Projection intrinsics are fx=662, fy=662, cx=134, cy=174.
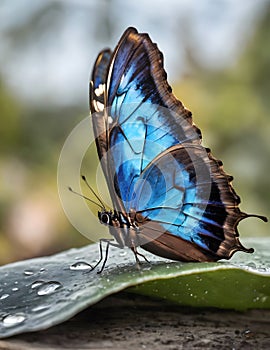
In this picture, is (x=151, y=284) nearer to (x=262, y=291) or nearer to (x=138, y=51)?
(x=262, y=291)

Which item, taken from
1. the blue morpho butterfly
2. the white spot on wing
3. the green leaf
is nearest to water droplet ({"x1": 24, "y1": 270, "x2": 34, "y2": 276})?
the green leaf

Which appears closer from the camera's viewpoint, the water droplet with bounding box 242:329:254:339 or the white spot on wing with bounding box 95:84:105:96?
the water droplet with bounding box 242:329:254:339

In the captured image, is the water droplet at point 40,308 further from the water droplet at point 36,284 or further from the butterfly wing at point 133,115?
the butterfly wing at point 133,115

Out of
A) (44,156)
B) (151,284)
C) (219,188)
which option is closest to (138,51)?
(219,188)

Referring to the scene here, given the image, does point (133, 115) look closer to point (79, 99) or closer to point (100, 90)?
point (100, 90)

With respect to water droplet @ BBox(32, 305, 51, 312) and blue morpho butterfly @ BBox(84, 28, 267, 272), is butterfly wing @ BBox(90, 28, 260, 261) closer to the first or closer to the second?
blue morpho butterfly @ BBox(84, 28, 267, 272)

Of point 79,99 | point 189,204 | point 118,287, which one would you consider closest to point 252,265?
point 189,204

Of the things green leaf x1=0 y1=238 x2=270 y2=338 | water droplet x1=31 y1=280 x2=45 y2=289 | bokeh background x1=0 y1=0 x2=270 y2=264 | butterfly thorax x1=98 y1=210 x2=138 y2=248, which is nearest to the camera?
green leaf x1=0 y1=238 x2=270 y2=338
